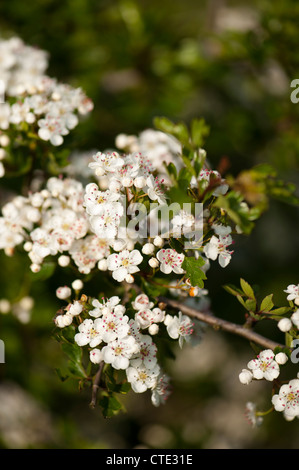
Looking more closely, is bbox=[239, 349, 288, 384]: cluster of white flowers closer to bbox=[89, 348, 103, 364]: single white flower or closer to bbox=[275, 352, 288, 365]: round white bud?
bbox=[275, 352, 288, 365]: round white bud

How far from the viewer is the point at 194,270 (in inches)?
61.0

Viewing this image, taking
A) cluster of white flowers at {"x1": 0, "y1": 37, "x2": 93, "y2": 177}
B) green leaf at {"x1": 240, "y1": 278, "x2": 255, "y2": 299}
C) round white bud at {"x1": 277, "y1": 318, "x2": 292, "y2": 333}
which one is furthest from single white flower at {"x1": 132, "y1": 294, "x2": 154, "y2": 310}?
cluster of white flowers at {"x1": 0, "y1": 37, "x2": 93, "y2": 177}

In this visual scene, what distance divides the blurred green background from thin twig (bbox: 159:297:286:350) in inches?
36.7

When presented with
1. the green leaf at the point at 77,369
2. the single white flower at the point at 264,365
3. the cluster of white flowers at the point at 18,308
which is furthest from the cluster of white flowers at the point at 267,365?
the cluster of white flowers at the point at 18,308

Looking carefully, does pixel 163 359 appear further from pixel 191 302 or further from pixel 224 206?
pixel 224 206

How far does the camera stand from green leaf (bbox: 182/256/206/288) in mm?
1541

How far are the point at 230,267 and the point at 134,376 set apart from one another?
104 inches

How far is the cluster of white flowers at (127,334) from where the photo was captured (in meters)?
1.46

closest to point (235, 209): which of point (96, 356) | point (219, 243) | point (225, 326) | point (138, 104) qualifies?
point (219, 243)

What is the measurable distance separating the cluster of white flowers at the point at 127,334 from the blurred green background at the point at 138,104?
0.99 meters

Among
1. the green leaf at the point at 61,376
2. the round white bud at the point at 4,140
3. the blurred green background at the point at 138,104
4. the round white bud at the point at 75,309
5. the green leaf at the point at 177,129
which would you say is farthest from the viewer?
the blurred green background at the point at 138,104

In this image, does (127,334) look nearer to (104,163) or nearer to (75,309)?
(75,309)

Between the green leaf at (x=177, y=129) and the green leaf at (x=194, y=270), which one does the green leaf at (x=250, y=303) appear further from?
the green leaf at (x=177, y=129)
